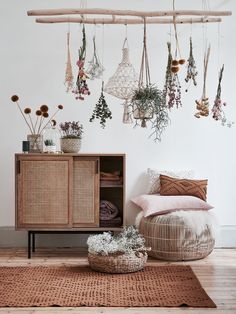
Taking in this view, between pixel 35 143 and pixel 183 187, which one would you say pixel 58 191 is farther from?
pixel 183 187

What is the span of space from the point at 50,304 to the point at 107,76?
2.98 meters

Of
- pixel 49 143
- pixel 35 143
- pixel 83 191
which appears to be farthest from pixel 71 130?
pixel 83 191

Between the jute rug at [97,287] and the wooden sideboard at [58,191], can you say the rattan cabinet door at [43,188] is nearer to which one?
the wooden sideboard at [58,191]

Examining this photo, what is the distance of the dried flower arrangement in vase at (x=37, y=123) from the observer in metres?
5.93

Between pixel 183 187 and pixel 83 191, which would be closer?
pixel 83 191

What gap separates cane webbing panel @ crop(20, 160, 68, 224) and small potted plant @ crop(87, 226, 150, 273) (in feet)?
1.96

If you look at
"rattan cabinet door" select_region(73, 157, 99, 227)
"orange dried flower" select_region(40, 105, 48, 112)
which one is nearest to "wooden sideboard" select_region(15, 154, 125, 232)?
"rattan cabinet door" select_region(73, 157, 99, 227)

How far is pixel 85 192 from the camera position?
19.1 ft

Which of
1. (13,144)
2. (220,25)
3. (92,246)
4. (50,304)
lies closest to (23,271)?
(92,246)

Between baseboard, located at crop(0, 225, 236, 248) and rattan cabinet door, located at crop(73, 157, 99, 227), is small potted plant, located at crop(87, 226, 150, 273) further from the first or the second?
baseboard, located at crop(0, 225, 236, 248)

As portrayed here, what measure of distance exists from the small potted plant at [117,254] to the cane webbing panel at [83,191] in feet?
1.56

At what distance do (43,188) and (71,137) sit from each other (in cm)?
59

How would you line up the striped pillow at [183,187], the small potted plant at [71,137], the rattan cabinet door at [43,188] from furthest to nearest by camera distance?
the striped pillow at [183,187] → the small potted plant at [71,137] → the rattan cabinet door at [43,188]

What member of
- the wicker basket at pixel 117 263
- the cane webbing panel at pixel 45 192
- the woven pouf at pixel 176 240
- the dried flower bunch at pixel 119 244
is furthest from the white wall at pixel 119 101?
the wicker basket at pixel 117 263
